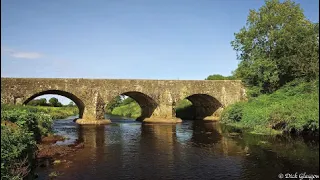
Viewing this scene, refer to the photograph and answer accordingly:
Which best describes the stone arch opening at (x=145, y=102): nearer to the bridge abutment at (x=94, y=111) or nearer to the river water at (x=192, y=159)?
the bridge abutment at (x=94, y=111)

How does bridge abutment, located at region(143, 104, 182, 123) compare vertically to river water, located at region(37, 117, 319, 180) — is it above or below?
above

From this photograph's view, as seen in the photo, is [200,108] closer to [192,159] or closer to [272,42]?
[272,42]

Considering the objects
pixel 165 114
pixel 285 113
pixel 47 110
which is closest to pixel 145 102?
pixel 165 114

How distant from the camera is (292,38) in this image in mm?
40844

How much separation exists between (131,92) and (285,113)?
2472 centimetres

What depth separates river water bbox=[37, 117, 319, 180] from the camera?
15500mm

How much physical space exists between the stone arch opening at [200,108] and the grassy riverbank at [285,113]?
8.93 metres

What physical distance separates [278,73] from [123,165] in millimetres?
32271

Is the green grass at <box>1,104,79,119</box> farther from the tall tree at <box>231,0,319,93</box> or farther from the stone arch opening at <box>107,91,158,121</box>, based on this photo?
the tall tree at <box>231,0,319,93</box>

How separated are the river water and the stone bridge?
610 inches

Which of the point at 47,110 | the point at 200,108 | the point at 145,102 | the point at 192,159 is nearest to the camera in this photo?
the point at 192,159

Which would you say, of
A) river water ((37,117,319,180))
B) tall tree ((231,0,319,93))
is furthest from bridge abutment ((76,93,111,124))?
tall tree ((231,0,319,93))

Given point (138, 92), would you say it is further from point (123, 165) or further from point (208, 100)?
point (123, 165)

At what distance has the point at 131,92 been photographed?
4647cm
